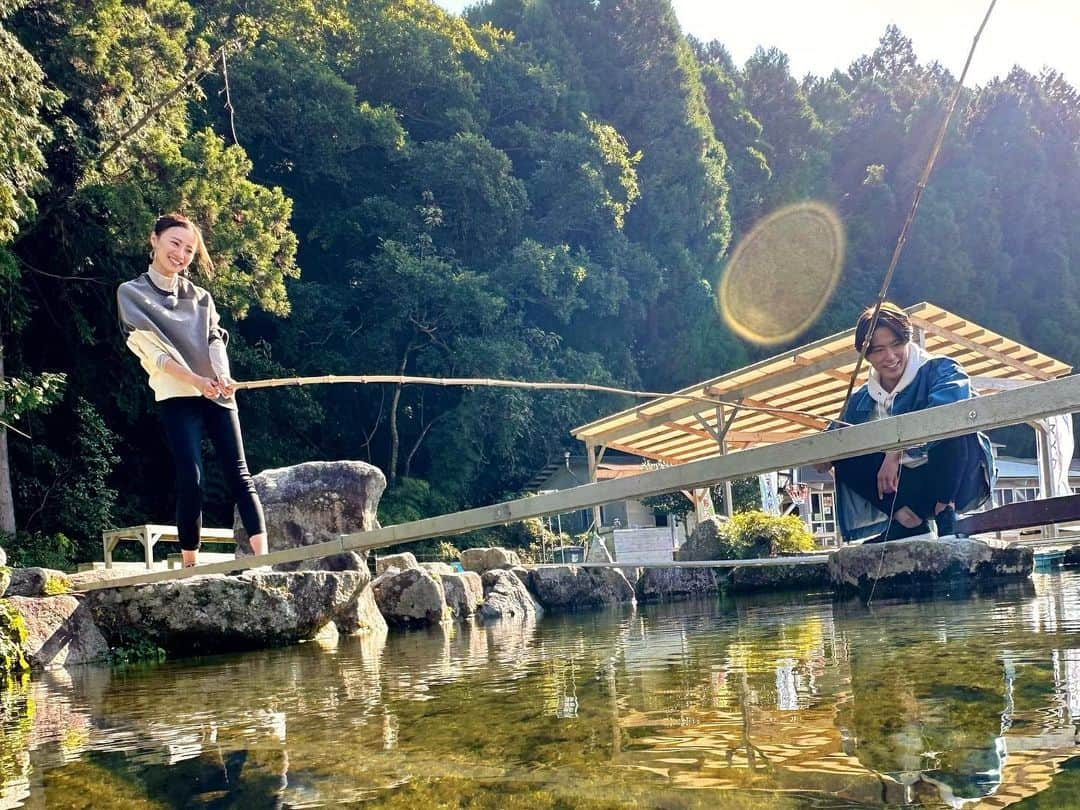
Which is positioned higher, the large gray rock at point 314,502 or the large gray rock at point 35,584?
the large gray rock at point 314,502

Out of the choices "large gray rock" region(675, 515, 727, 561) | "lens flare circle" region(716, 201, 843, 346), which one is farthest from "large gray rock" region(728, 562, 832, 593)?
"lens flare circle" region(716, 201, 843, 346)

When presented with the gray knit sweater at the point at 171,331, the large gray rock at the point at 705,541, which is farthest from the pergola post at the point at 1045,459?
the large gray rock at the point at 705,541

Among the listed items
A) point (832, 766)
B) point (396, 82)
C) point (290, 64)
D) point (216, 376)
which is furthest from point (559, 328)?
point (832, 766)

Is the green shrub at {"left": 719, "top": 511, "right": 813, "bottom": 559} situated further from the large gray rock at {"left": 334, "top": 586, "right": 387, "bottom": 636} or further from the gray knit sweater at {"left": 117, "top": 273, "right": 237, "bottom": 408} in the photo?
the gray knit sweater at {"left": 117, "top": 273, "right": 237, "bottom": 408}

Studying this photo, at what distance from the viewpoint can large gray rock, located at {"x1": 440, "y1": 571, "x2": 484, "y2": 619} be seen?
12.2 m

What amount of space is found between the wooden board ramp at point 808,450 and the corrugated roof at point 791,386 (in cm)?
320

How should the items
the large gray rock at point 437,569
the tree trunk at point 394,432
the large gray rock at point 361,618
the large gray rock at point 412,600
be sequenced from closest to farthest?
1. the large gray rock at point 361,618
2. the large gray rock at point 412,600
3. the large gray rock at point 437,569
4. the tree trunk at point 394,432

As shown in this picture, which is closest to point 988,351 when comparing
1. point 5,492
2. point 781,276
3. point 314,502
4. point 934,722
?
point 934,722

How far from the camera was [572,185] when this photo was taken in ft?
95.4

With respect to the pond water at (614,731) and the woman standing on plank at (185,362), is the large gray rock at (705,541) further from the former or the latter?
the woman standing on plank at (185,362)

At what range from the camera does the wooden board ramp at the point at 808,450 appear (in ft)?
7.46

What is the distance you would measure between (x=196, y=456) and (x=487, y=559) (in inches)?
471

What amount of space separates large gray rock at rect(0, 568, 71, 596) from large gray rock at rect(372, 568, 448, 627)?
3.68 meters

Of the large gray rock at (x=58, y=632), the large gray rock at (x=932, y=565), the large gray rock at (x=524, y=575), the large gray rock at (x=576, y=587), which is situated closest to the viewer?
the large gray rock at (x=58, y=632)
